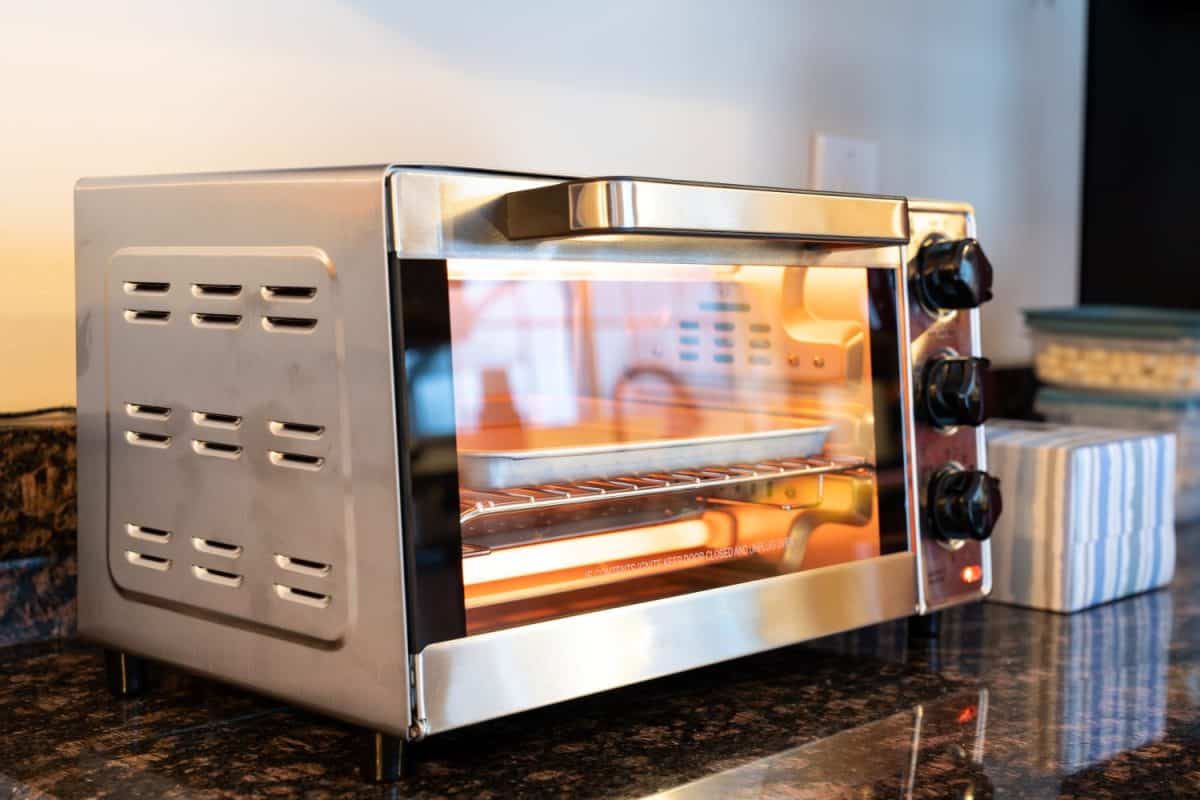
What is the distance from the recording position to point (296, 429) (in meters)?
0.71

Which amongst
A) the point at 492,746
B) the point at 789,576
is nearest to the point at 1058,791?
the point at 789,576

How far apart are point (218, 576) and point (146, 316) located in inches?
6.4

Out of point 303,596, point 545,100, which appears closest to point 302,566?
point 303,596

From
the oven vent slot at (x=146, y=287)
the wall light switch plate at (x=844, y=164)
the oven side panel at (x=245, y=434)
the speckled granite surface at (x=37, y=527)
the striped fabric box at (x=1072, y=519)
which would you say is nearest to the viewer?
the oven side panel at (x=245, y=434)

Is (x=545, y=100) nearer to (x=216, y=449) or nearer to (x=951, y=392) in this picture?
(x=951, y=392)

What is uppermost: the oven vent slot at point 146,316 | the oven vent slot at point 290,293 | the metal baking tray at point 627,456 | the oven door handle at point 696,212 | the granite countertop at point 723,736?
the oven door handle at point 696,212

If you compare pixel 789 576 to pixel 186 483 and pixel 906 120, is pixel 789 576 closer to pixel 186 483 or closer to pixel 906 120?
pixel 186 483

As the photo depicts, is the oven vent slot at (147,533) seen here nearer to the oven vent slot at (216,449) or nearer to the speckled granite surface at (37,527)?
the oven vent slot at (216,449)

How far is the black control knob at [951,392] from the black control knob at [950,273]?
0.04 metres

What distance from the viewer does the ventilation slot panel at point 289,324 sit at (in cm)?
70

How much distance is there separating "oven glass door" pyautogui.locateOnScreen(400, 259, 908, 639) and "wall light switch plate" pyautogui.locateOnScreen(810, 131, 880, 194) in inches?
26.4

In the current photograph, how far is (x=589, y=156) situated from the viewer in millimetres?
1351

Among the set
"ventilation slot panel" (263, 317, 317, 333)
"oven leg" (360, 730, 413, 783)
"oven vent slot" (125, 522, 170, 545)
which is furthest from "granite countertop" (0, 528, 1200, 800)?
"ventilation slot panel" (263, 317, 317, 333)

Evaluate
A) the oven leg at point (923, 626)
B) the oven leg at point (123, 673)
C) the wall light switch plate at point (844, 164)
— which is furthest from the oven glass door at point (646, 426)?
the wall light switch plate at point (844, 164)
